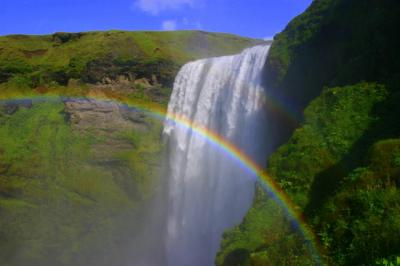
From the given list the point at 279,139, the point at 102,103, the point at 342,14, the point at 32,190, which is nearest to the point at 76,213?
the point at 32,190

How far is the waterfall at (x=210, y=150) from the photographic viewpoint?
992 inches

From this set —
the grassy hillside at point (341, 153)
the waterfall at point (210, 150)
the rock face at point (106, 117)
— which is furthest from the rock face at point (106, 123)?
the grassy hillside at point (341, 153)

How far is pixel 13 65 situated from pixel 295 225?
4467 centimetres

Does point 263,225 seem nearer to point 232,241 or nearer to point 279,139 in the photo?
point 232,241

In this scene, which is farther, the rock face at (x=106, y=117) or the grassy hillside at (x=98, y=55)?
the grassy hillside at (x=98, y=55)

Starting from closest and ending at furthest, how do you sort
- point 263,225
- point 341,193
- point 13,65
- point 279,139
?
1. point 341,193
2. point 263,225
3. point 279,139
4. point 13,65

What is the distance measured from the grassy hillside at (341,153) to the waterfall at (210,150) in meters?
4.07

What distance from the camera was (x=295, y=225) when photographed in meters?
11.3

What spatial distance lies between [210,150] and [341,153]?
684 inches

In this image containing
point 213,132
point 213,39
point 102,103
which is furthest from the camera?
point 213,39

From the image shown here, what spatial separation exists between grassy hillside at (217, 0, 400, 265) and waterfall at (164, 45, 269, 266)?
4065mm

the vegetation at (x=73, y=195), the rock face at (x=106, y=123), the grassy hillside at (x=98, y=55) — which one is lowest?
the vegetation at (x=73, y=195)

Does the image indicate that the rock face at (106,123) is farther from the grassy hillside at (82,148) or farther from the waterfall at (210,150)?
the waterfall at (210,150)

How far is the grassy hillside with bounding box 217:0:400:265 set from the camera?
31.8ft
